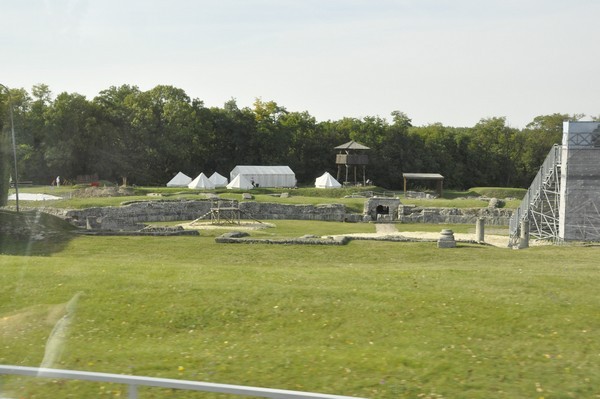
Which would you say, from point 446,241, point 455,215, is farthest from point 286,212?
point 446,241

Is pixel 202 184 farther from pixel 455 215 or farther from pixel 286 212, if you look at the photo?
pixel 455 215

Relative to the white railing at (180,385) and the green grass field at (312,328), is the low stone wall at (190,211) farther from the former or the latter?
the white railing at (180,385)

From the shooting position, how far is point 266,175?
210 feet

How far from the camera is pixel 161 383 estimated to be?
6109mm

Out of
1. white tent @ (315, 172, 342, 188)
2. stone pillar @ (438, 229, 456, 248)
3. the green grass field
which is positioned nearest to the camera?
the green grass field

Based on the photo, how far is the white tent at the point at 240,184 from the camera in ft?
192

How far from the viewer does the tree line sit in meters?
66.4

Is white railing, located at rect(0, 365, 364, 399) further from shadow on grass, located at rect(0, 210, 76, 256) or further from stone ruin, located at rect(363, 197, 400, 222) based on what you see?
stone ruin, located at rect(363, 197, 400, 222)

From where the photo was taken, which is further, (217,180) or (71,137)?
(71,137)

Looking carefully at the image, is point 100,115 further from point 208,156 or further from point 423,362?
point 423,362

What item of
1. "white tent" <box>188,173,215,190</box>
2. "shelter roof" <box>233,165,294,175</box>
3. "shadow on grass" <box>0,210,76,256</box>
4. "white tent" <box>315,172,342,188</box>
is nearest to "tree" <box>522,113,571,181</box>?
"white tent" <box>315,172,342,188</box>

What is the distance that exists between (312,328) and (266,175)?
5346 centimetres

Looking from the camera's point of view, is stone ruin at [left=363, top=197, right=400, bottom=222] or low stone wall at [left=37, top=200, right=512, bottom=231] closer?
low stone wall at [left=37, top=200, right=512, bottom=231]

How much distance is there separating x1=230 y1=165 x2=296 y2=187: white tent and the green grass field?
46957mm
